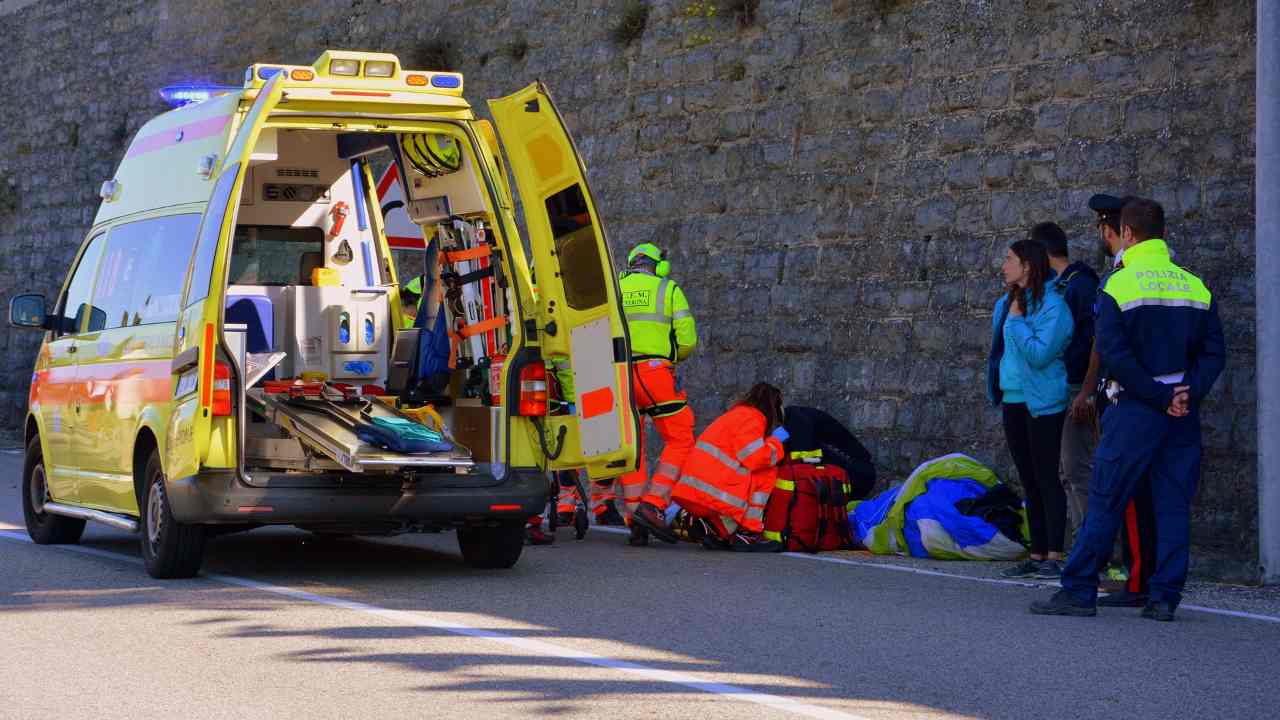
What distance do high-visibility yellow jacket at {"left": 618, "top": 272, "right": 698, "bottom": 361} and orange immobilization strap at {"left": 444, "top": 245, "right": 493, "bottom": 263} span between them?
1.35m

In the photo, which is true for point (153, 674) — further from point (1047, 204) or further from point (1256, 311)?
point (1047, 204)

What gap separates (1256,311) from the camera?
30.6ft

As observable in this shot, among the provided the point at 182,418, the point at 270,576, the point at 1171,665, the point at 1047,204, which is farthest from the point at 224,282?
the point at 1047,204

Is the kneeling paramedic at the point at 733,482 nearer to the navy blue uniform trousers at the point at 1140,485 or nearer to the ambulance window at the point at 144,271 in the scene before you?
the navy blue uniform trousers at the point at 1140,485

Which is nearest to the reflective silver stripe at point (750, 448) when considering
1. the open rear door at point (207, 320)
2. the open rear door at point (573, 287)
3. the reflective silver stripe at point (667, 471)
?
the reflective silver stripe at point (667, 471)

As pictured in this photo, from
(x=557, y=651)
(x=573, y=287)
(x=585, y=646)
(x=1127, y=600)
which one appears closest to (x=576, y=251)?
(x=573, y=287)

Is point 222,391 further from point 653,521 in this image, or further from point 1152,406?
point 1152,406

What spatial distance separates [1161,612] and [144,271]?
212 inches

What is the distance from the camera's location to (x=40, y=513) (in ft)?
34.9

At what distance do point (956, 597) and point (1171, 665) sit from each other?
1.95 meters

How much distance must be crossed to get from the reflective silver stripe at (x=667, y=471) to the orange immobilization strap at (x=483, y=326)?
5.00ft

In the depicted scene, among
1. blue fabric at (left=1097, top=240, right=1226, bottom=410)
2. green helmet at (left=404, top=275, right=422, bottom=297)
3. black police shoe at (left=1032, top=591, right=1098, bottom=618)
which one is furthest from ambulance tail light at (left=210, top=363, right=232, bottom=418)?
blue fabric at (left=1097, top=240, right=1226, bottom=410)

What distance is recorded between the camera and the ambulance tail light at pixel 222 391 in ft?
27.2

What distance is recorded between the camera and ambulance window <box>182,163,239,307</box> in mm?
8422
